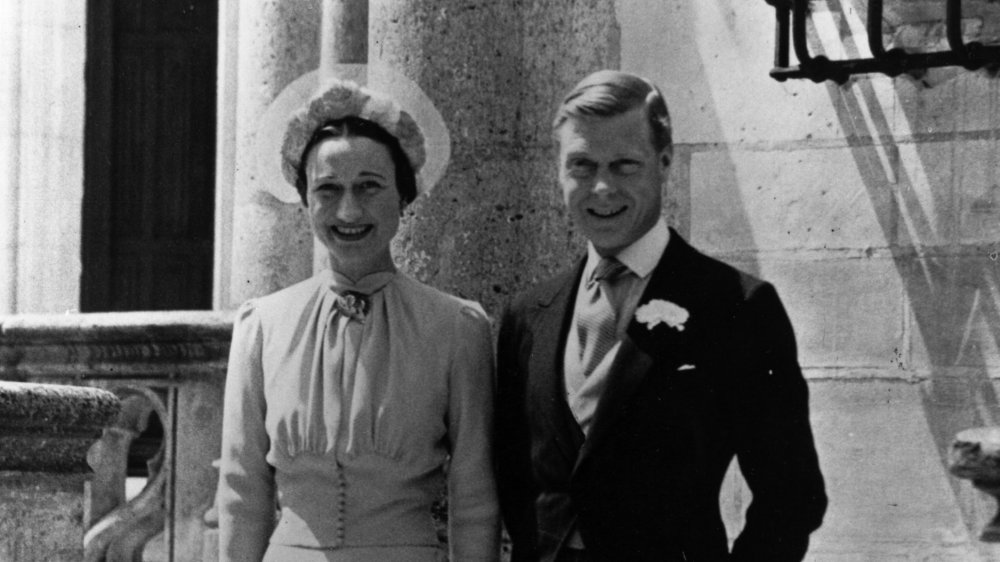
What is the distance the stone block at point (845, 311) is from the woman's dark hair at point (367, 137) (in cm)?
111

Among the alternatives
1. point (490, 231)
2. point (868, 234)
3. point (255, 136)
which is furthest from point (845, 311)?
point (255, 136)

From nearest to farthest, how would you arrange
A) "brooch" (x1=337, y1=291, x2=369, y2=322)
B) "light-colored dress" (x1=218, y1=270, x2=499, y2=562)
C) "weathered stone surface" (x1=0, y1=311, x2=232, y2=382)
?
"light-colored dress" (x1=218, y1=270, x2=499, y2=562), "brooch" (x1=337, y1=291, x2=369, y2=322), "weathered stone surface" (x1=0, y1=311, x2=232, y2=382)

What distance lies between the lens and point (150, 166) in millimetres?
10773

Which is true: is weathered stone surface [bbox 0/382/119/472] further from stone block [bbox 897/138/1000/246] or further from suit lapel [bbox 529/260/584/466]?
stone block [bbox 897/138/1000/246]

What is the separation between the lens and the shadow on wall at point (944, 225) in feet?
14.5

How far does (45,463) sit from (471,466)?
1226 mm

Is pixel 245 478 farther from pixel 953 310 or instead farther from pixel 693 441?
pixel 953 310

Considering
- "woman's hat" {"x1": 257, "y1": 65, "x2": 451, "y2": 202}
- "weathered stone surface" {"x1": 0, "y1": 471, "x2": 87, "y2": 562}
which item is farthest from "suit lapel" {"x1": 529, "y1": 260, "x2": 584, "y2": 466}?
"weathered stone surface" {"x1": 0, "y1": 471, "x2": 87, "y2": 562}

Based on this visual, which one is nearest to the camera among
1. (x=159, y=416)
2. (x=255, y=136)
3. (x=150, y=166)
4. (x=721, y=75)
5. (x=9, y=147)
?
(x=721, y=75)

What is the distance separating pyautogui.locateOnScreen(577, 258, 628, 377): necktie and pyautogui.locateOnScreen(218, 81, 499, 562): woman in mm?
246

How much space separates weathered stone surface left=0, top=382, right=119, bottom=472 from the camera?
439 cm

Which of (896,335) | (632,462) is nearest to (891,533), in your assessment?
(896,335)

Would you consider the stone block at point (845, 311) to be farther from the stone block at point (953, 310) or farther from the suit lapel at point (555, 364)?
the suit lapel at point (555, 364)

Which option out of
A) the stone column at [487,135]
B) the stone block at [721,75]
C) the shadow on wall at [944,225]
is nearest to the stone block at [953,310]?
the shadow on wall at [944,225]
